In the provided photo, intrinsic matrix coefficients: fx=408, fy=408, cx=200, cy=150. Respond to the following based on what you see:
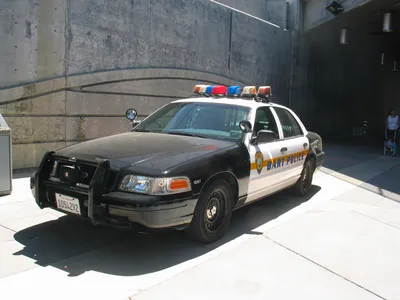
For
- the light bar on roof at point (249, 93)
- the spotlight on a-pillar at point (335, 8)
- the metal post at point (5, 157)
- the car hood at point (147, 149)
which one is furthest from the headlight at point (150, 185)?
the spotlight on a-pillar at point (335, 8)

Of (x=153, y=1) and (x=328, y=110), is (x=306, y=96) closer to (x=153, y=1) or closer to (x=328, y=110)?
(x=328, y=110)

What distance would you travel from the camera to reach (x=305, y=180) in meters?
6.71

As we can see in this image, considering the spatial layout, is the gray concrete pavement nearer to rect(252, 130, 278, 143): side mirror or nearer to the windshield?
rect(252, 130, 278, 143): side mirror

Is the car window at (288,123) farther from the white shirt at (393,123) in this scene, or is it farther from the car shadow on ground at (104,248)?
the white shirt at (393,123)

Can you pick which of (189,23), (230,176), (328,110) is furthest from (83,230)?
(328,110)

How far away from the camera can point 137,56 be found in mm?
9133

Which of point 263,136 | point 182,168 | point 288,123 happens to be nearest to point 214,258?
point 182,168

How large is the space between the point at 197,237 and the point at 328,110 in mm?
15026

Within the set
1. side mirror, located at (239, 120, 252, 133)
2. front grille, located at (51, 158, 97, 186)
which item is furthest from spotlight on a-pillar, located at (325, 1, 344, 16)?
front grille, located at (51, 158, 97, 186)

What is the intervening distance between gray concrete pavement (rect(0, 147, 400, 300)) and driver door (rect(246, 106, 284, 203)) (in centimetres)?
45

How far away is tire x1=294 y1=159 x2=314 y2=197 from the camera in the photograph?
650 centimetres

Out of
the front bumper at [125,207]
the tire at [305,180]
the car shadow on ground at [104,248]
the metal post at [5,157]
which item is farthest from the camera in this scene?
the tire at [305,180]

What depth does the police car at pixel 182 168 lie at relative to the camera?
3.64 m

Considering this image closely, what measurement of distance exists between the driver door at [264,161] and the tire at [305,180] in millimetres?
1055
